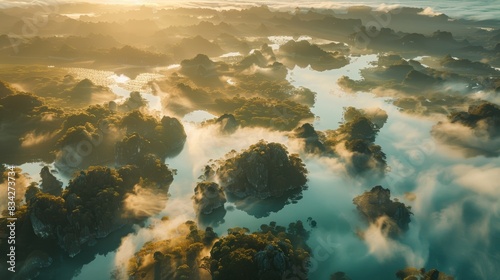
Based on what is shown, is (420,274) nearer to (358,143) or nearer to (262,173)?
(262,173)

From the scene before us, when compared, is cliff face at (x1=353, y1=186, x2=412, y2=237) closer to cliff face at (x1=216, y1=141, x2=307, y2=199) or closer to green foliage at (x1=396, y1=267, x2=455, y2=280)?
green foliage at (x1=396, y1=267, x2=455, y2=280)

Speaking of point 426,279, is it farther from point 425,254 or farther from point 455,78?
point 455,78

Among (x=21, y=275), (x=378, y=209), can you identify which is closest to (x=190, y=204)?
(x=21, y=275)

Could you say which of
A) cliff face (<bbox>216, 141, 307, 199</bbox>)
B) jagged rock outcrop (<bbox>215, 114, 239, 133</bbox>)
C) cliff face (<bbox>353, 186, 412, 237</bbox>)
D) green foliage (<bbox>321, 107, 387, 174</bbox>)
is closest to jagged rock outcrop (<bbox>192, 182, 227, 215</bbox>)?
cliff face (<bbox>216, 141, 307, 199</bbox>)

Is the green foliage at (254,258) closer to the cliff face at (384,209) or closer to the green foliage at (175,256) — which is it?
the green foliage at (175,256)

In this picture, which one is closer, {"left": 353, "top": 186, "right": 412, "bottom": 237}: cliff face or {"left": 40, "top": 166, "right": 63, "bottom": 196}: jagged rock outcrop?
{"left": 353, "top": 186, "right": 412, "bottom": 237}: cliff face

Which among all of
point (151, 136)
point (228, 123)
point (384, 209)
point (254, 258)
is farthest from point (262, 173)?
point (151, 136)
